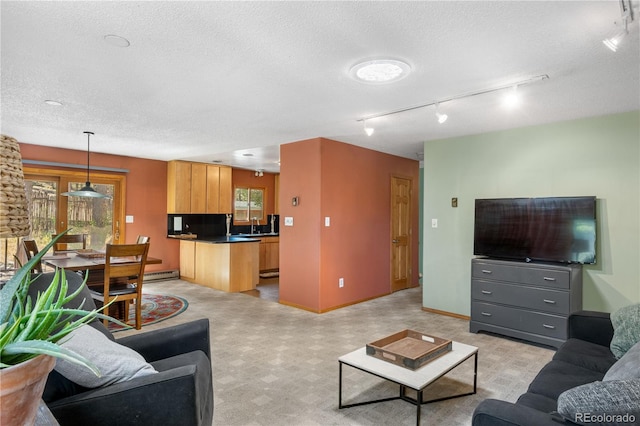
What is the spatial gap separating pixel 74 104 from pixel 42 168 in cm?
300

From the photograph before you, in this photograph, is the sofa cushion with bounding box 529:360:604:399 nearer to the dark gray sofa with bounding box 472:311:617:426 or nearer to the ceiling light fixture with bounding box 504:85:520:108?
the dark gray sofa with bounding box 472:311:617:426

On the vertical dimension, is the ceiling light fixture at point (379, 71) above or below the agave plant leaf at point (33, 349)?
above

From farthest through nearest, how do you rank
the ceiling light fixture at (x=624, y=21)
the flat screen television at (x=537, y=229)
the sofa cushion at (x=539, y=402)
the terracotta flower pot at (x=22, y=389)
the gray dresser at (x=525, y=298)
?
the flat screen television at (x=537, y=229), the gray dresser at (x=525, y=298), the ceiling light fixture at (x=624, y=21), the sofa cushion at (x=539, y=402), the terracotta flower pot at (x=22, y=389)

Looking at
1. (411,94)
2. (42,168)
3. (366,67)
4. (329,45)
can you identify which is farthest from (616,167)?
(42,168)

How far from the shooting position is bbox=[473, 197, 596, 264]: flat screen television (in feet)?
12.1

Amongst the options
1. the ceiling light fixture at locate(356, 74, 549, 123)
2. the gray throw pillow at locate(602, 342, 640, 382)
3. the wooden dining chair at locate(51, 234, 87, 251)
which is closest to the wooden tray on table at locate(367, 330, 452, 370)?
the gray throw pillow at locate(602, 342, 640, 382)

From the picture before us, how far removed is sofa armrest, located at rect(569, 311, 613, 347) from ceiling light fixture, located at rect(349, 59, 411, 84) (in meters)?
2.11

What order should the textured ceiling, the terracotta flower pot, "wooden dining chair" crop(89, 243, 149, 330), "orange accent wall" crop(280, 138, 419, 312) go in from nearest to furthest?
the terracotta flower pot < the textured ceiling < "wooden dining chair" crop(89, 243, 149, 330) < "orange accent wall" crop(280, 138, 419, 312)

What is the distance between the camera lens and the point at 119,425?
4.69 ft

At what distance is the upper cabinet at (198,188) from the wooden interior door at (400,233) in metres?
3.71

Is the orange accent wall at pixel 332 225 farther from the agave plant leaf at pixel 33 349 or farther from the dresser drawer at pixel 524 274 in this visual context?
the agave plant leaf at pixel 33 349

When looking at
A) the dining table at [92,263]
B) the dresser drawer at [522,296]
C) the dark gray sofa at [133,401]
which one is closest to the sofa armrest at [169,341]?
the dark gray sofa at [133,401]

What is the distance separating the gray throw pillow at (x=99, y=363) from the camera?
4.59ft

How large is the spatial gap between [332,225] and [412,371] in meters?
2.93
